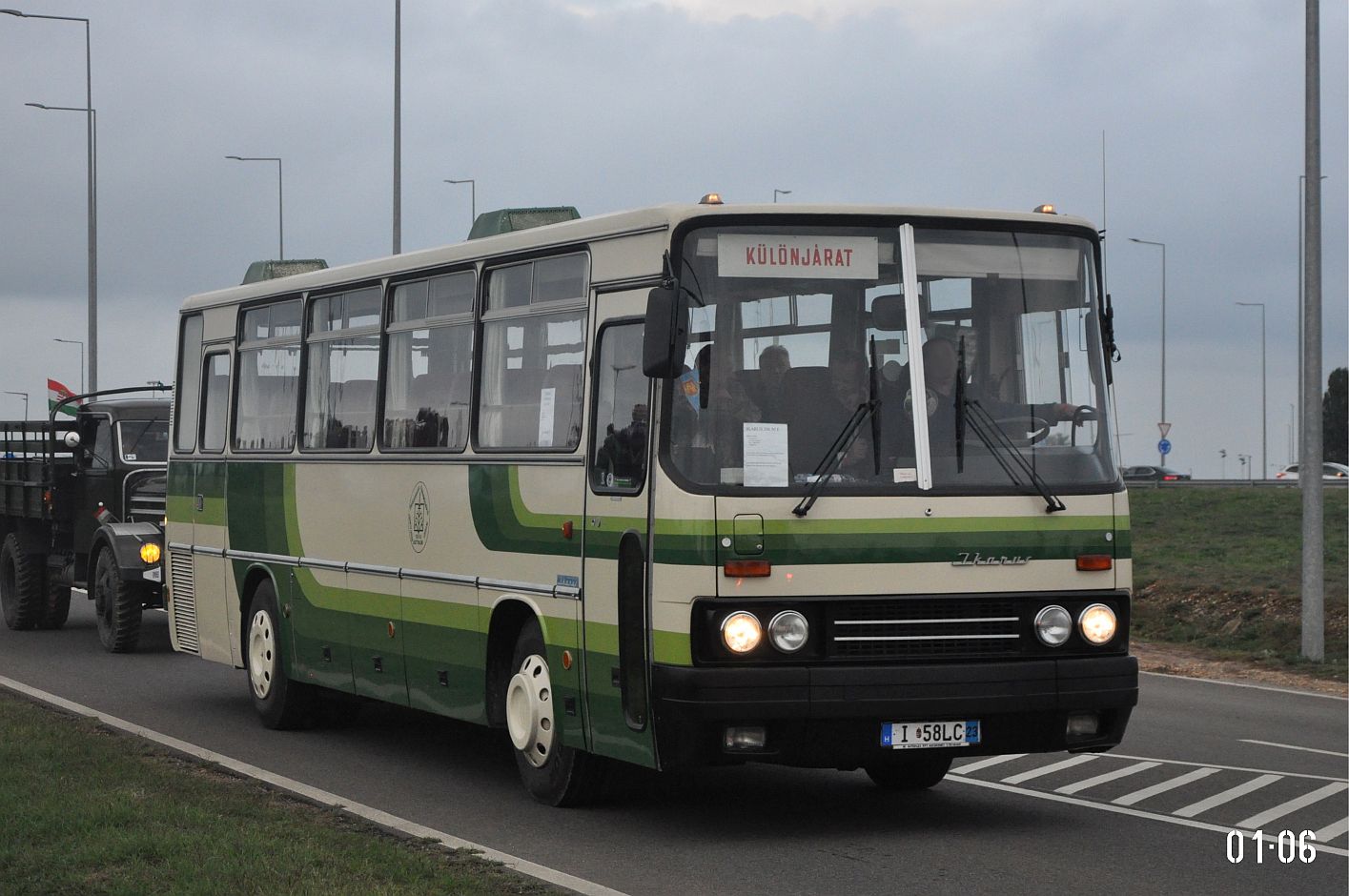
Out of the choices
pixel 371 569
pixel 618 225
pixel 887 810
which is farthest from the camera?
pixel 371 569

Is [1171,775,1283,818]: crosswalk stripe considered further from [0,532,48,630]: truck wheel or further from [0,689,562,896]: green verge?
[0,532,48,630]: truck wheel

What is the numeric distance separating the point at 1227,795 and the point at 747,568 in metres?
3.61

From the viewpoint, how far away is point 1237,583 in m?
25.8

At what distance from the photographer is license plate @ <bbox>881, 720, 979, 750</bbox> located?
9.66m

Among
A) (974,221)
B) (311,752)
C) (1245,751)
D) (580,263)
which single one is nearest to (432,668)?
(311,752)

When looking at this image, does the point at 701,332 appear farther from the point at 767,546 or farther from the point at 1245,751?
the point at 1245,751

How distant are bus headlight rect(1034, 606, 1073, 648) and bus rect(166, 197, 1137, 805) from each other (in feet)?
0.04

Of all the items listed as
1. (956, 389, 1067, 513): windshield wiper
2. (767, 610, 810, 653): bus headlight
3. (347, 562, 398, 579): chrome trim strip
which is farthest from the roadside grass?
(767, 610, 810, 653): bus headlight

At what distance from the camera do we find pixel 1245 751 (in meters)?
13.7

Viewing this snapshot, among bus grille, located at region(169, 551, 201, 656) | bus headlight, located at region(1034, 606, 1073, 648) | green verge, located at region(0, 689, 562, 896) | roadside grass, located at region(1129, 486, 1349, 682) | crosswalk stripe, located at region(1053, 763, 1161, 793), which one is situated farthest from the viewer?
roadside grass, located at region(1129, 486, 1349, 682)

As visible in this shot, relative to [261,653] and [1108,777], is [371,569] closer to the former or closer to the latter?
[261,653]

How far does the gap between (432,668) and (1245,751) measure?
5.40 meters

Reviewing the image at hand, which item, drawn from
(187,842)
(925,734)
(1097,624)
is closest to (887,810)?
(925,734)

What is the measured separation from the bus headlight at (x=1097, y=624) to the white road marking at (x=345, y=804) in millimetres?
2778
